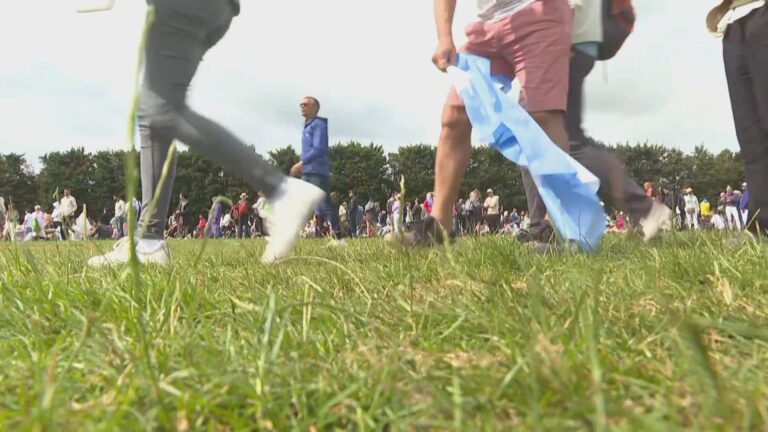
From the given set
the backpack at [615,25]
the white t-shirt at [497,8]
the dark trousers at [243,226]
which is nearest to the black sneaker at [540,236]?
the backpack at [615,25]

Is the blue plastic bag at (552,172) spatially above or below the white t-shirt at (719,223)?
above

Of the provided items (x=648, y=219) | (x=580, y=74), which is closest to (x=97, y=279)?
(x=648, y=219)

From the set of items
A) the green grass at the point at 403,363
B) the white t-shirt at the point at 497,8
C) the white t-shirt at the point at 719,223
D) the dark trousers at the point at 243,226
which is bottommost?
the dark trousers at the point at 243,226

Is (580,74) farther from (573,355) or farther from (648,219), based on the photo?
(573,355)

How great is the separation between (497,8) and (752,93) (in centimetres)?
144

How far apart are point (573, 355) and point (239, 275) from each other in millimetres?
1511

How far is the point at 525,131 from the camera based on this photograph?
9.08 ft

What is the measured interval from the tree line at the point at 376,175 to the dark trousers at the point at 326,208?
4538cm

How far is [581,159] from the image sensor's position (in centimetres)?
358

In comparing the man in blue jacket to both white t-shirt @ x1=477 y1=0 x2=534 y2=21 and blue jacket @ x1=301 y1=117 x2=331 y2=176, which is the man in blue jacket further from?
white t-shirt @ x1=477 y1=0 x2=534 y2=21

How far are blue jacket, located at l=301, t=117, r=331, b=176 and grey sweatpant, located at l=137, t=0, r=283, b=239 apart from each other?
408 centimetres

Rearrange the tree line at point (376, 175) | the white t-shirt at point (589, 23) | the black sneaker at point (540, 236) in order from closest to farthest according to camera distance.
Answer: the white t-shirt at point (589, 23) → the black sneaker at point (540, 236) → the tree line at point (376, 175)

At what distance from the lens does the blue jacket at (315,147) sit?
23.5ft

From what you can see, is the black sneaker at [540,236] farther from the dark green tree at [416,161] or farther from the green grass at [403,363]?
the dark green tree at [416,161]
